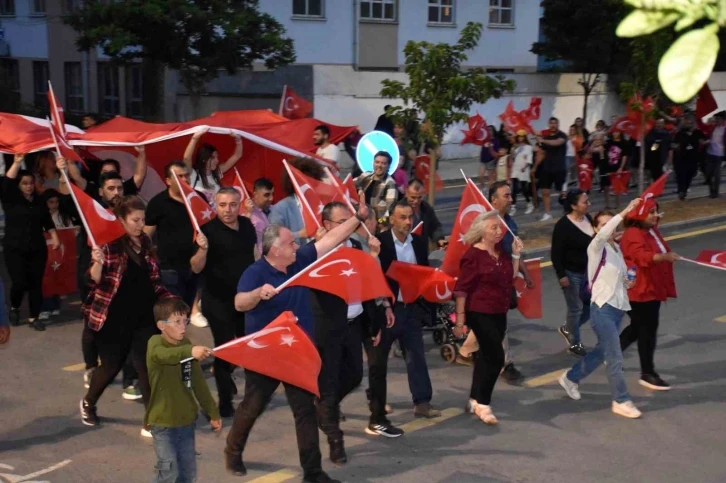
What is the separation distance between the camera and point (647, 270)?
27.0 ft

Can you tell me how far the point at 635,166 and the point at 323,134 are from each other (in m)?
10.4

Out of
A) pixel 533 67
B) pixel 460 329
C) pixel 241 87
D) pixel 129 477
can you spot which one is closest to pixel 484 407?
pixel 460 329

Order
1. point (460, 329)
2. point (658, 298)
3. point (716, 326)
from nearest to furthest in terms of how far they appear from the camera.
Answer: point (460, 329) → point (658, 298) → point (716, 326)

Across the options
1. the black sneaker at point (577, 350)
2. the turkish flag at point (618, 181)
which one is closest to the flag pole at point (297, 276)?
the black sneaker at point (577, 350)

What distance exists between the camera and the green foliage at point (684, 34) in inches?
73.8

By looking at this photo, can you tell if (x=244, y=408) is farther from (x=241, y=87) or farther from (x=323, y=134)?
(x=241, y=87)

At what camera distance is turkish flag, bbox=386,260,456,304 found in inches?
293

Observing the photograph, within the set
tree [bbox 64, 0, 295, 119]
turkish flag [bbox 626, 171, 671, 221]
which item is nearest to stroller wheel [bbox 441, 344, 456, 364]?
turkish flag [bbox 626, 171, 671, 221]

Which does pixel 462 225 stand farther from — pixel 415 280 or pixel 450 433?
pixel 450 433

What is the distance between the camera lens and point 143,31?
22.8 metres

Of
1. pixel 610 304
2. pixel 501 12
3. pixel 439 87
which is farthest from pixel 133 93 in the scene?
pixel 610 304

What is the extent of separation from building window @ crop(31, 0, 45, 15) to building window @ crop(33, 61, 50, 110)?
69.0 inches

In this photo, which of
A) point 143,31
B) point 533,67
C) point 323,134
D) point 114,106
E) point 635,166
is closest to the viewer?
point 323,134

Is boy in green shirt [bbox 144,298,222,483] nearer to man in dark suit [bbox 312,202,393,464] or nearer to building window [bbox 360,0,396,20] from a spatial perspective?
man in dark suit [bbox 312,202,393,464]
